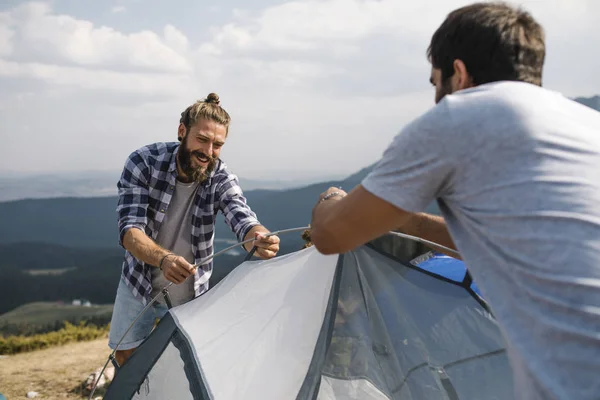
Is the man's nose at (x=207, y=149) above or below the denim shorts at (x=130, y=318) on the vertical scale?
above

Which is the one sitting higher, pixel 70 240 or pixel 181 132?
pixel 181 132

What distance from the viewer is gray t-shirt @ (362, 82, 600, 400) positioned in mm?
873

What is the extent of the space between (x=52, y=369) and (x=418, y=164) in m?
4.70

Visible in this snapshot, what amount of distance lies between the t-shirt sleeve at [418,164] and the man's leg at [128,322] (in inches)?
70.7

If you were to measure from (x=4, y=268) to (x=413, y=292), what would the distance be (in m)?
8.11

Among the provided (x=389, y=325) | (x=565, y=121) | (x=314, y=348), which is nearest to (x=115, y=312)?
(x=314, y=348)

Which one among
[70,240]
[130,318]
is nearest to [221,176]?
[130,318]

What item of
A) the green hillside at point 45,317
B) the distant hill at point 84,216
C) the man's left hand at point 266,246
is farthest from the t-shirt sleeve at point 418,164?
the distant hill at point 84,216

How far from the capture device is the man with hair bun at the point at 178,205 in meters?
2.50

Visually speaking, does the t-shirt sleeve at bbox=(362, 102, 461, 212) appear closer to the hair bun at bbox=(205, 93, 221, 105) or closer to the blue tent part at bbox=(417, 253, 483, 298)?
the blue tent part at bbox=(417, 253, 483, 298)

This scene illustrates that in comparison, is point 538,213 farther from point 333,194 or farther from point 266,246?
point 266,246

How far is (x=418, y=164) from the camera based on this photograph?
36.3 inches

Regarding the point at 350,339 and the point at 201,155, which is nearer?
the point at 350,339

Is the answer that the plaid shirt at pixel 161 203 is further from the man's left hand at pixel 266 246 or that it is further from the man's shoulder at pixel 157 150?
the man's left hand at pixel 266 246
